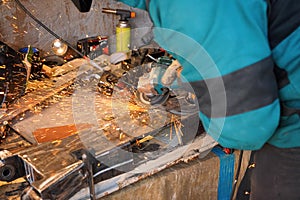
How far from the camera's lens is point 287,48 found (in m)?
0.80

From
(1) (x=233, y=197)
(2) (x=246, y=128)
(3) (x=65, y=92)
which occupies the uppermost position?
(2) (x=246, y=128)

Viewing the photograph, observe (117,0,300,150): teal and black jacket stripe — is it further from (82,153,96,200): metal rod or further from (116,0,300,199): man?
(82,153,96,200): metal rod

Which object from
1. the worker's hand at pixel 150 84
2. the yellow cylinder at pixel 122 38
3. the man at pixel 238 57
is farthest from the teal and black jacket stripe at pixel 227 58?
the yellow cylinder at pixel 122 38

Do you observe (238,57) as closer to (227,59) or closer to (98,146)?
(227,59)

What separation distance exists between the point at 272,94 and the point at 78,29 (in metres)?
1.51

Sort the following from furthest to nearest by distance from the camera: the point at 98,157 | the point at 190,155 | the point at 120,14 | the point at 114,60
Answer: the point at 120,14, the point at 114,60, the point at 190,155, the point at 98,157

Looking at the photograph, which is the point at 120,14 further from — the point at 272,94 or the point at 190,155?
the point at 272,94

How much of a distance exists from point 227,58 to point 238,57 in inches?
0.9

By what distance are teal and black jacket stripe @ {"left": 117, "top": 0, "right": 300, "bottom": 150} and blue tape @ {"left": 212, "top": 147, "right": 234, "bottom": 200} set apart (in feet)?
1.75

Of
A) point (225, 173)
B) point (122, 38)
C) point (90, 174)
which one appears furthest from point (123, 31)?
point (90, 174)

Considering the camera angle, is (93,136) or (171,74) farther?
(171,74)

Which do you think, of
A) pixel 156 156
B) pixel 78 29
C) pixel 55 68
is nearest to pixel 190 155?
pixel 156 156

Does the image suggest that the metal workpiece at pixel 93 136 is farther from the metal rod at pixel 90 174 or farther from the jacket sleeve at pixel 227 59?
the jacket sleeve at pixel 227 59

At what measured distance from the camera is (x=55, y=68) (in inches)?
70.0
